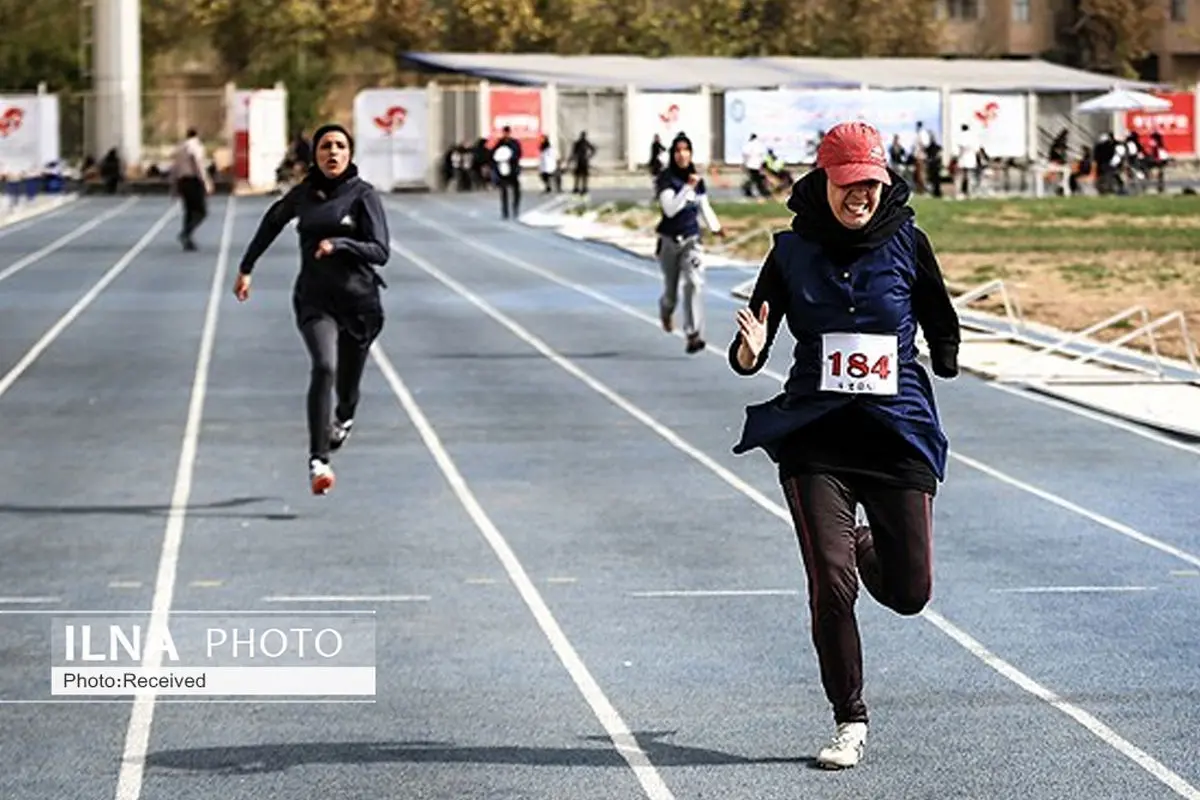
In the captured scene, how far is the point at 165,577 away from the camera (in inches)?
483

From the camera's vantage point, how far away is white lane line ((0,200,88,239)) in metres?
52.4

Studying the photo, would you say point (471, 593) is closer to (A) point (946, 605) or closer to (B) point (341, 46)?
(A) point (946, 605)

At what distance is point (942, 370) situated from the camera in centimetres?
846

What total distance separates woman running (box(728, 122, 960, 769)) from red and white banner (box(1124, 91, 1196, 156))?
74.0m

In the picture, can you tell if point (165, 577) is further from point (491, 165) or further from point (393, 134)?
point (393, 134)

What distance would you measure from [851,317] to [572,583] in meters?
4.14

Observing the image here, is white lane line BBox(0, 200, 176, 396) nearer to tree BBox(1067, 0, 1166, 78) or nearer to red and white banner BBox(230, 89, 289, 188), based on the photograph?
red and white banner BBox(230, 89, 289, 188)

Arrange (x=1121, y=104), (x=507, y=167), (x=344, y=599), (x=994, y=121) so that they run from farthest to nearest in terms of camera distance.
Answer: (x=994, y=121) → (x=1121, y=104) → (x=507, y=167) → (x=344, y=599)

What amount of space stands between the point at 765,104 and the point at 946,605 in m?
64.6

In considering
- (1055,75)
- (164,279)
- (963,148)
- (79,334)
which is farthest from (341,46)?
(79,334)

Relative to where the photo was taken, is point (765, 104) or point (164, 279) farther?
point (765, 104)

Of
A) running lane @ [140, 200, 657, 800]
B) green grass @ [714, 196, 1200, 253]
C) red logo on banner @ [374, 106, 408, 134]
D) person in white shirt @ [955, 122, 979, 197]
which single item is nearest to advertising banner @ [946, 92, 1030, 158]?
person in white shirt @ [955, 122, 979, 197]

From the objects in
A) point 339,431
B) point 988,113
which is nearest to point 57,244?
point 339,431

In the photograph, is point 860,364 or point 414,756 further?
point 414,756
